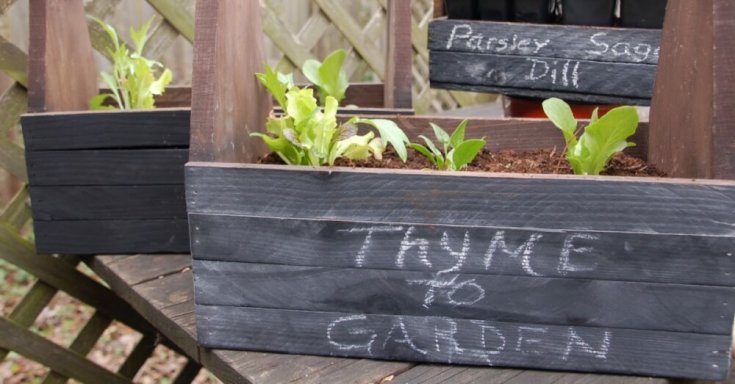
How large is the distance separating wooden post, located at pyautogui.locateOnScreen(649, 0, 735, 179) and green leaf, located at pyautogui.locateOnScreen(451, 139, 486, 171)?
20 cm

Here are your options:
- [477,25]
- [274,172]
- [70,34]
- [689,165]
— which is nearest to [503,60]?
[477,25]

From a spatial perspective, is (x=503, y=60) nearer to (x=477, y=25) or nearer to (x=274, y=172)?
(x=477, y=25)

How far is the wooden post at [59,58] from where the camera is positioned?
1003 mm

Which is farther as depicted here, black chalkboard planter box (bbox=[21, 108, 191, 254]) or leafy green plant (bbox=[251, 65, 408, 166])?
black chalkboard planter box (bbox=[21, 108, 191, 254])

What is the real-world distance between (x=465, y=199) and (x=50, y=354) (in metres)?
1.05

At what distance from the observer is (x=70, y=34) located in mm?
1101

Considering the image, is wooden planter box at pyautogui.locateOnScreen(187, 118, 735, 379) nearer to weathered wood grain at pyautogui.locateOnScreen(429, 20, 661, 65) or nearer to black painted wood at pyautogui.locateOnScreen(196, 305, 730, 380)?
black painted wood at pyautogui.locateOnScreen(196, 305, 730, 380)

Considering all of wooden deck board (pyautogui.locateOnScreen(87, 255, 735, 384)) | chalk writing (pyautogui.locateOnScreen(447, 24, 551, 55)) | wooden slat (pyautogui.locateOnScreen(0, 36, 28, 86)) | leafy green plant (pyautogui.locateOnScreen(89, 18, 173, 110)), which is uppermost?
chalk writing (pyautogui.locateOnScreen(447, 24, 551, 55))

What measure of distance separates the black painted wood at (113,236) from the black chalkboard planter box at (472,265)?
32 centimetres

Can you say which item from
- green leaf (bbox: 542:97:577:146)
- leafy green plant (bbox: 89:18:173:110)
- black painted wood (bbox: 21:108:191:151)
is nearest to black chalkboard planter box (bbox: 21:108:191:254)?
black painted wood (bbox: 21:108:191:151)

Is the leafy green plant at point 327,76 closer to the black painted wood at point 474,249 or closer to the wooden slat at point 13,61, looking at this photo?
the black painted wood at point 474,249

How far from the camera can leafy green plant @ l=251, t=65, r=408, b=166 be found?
720mm

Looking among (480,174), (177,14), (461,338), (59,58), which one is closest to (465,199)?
(480,174)

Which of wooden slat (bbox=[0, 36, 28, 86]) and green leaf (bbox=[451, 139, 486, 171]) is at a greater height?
wooden slat (bbox=[0, 36, 28, 86])
